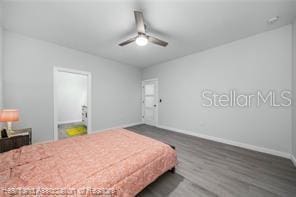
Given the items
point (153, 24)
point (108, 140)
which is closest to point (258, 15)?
point (153, 24)

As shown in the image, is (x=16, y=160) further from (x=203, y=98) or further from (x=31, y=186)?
(x=203, y=98)

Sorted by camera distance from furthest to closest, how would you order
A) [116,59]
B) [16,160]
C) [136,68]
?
[136,68] → [116,59] → [16,160]

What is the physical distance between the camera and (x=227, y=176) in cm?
186

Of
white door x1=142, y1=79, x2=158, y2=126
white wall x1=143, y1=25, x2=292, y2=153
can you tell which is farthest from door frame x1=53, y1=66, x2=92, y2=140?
white wall x1=143, y1=25, x2=292, y2=153

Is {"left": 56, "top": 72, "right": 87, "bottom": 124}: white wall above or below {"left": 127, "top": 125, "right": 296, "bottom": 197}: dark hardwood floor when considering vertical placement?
above

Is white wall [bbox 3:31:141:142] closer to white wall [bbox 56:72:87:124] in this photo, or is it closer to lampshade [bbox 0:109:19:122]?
lampshade [bbox 0:109:19:122]

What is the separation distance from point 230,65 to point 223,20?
52.7 inches

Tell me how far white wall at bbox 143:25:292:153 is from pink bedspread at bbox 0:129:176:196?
2188mm

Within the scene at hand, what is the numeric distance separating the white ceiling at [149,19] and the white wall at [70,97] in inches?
135

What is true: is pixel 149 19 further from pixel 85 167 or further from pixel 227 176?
pixel 227 176

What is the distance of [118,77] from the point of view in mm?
4711

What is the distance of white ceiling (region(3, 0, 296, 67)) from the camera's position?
6.11 feet

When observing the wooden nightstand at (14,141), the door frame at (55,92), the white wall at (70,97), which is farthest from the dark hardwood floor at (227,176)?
the white wall at (70,97)
